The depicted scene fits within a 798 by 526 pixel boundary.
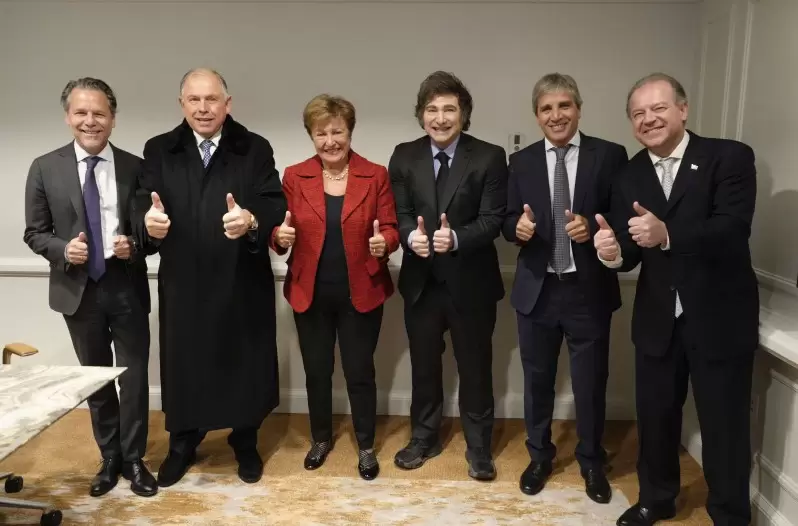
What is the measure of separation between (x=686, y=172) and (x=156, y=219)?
187cm

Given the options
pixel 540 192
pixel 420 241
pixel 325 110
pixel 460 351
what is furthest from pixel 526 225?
pixel 325 110

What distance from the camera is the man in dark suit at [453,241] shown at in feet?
8.38

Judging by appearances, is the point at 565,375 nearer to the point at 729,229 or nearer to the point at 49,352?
the point at 729,229

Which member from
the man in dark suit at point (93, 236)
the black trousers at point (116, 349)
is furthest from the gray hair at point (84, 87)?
the black trousers at point (116, 349)

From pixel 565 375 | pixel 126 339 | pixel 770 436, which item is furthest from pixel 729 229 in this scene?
pixel 126 339

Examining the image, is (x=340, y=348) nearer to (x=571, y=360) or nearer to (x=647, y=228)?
(x=571, y=360)

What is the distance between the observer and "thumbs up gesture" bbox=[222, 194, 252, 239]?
233 centimetres

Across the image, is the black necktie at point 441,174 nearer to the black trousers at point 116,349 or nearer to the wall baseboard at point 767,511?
the black trousers at point 116,349

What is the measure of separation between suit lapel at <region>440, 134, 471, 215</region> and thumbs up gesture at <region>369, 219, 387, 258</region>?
267 millimetres

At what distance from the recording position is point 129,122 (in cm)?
332

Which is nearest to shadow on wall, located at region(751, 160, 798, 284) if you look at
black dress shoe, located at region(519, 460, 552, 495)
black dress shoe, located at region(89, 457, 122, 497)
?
black dress shoe, located at region(519, 460, 552, 495)

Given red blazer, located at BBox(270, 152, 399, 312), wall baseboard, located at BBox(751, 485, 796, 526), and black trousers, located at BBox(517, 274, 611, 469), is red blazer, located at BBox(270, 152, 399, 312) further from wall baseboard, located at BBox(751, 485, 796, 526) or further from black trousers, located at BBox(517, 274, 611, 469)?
wall baseboard, located at BBox(751, 485, 796, 526)

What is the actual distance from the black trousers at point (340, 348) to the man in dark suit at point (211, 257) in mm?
172

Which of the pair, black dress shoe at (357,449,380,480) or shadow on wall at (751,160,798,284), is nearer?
shadow on wall at (751,160,798,284)
